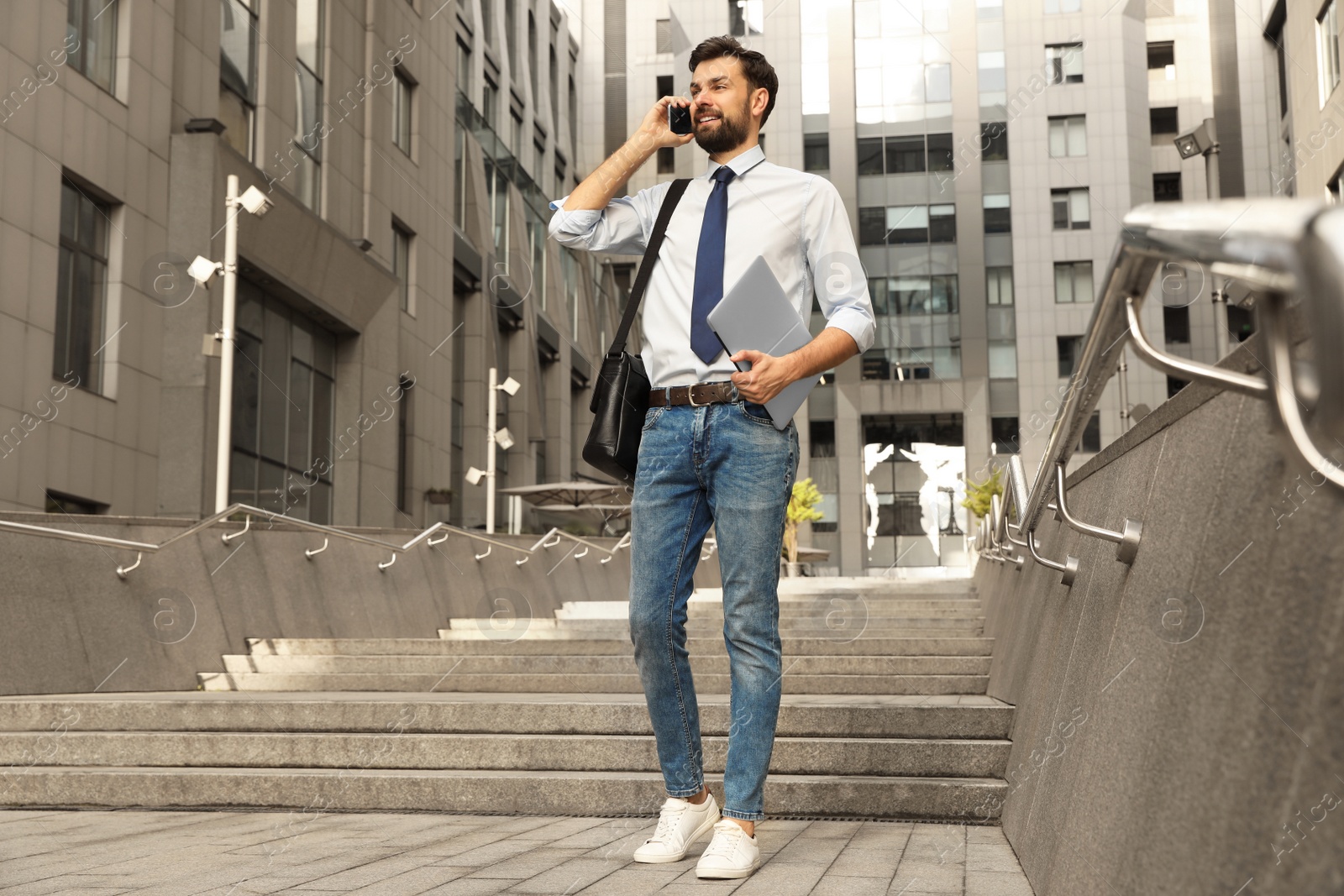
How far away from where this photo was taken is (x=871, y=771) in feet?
16.0

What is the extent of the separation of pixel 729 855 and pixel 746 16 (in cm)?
4595

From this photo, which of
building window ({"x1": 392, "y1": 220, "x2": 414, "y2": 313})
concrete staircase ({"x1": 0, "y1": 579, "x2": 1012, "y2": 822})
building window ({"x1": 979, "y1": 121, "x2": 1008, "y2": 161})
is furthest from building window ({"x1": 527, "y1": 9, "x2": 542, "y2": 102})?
concrete staircase ({"x1": 0, "y1": 579, "x2": 1012, "y2": 822})

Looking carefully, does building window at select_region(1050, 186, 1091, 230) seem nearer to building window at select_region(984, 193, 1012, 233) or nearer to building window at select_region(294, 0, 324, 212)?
building window at select_region(984, 193, 1012, 233)

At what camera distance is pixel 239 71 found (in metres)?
20.5

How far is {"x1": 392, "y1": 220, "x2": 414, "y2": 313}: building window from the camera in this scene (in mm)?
27700

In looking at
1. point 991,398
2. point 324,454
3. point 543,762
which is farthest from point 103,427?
point 991,398

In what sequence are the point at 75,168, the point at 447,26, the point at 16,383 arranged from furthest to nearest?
the point at 447,26
the point at 75,168
the point at 16,383

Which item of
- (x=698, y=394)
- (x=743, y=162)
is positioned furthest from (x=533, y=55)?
(x=698, y=394)

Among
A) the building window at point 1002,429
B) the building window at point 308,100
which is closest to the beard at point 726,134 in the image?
the building window at point 308,100

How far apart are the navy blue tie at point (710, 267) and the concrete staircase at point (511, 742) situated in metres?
1.75

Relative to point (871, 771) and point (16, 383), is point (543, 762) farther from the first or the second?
point (16, 383)

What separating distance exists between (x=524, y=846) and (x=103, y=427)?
46.7 feet

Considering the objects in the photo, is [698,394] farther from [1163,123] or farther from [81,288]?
[1163,123]

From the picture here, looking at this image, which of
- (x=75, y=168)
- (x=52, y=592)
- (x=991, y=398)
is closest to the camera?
(x=52, y=592)
